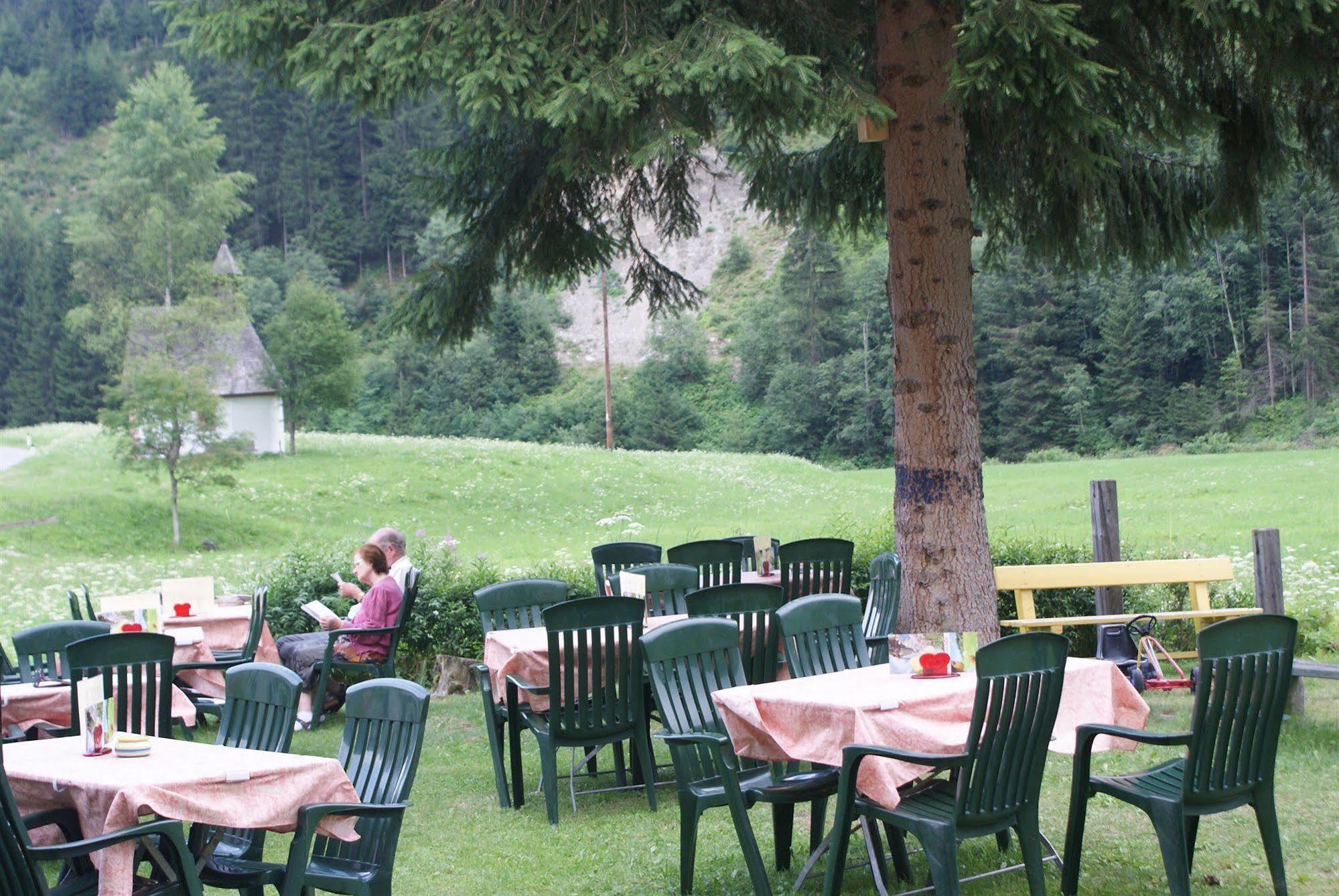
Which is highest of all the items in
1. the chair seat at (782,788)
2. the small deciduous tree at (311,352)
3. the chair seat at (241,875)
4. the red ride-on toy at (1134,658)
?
the small deciduous tree at (311,352)

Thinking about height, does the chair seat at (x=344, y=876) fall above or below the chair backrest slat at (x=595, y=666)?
below

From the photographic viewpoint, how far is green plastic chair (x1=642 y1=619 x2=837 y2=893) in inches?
193

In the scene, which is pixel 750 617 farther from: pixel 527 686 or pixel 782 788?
pixel 782 788

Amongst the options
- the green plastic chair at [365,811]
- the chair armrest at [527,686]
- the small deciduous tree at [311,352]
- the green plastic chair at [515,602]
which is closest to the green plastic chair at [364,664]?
the green plastic chair at [515,602]

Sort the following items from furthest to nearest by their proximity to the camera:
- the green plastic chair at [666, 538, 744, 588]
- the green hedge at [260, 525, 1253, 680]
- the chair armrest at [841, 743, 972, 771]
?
the green hedge at [260, 525, 1253, 680]
the green plastic chair at [666, 538, 744, 588]
the chair armrest at [841, 743, 972, 771]

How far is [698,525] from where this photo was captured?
27.6m

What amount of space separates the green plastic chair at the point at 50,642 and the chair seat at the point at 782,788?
12.8 ft

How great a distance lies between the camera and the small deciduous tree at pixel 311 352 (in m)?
41.5

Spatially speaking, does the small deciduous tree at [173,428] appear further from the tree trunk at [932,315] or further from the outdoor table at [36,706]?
the tree trunk at [932,315]

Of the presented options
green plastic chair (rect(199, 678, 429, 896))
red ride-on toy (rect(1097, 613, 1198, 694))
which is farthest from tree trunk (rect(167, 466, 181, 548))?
green plastic chair (rect(199, 678, 429, 896))

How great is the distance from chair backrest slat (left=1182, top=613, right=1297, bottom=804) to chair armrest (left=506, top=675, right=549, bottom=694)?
342 cm

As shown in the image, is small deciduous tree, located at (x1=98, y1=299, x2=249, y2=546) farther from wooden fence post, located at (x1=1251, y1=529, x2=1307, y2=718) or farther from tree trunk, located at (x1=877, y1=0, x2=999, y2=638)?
wooden fence post, located at (x1=1251, y1=529, x2=1307, y2=718)

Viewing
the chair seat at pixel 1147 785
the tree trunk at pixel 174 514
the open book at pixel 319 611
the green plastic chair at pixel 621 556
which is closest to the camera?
the chair seat at pixel 1147 785

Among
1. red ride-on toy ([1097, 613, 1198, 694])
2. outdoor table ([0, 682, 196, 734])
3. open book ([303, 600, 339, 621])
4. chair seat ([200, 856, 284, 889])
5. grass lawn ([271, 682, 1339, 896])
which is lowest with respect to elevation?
grass lawn ([271, 682, 1339, 896])
